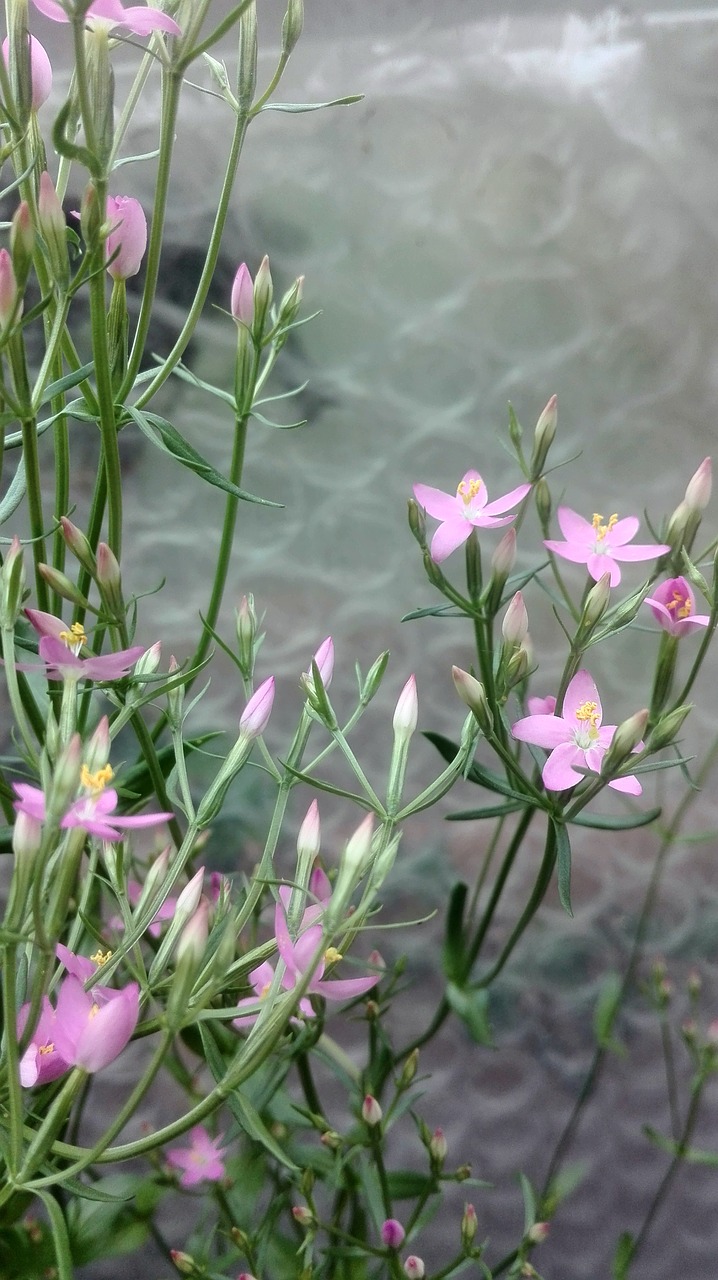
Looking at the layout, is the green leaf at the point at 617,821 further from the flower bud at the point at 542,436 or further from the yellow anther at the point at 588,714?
the flower bud at the point at 542,436

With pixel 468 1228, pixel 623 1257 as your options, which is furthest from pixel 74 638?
pixel 623 1257

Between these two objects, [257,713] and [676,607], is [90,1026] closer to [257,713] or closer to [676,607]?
[257,713]

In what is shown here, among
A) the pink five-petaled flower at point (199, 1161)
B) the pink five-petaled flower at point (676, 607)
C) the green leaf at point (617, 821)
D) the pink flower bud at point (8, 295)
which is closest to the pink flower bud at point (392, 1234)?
the pink five-petaled flower at point (199, 1161)

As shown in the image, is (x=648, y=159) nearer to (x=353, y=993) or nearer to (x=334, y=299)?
(x=334, y=299)

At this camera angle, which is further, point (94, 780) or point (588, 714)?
point (588, 714)

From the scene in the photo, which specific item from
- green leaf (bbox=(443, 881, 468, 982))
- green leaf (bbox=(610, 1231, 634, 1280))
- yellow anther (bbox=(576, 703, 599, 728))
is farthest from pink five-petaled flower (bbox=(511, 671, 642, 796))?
green leaf (bbox=(610, 1231, 634, 1280))

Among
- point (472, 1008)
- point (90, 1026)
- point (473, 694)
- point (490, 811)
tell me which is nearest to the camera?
point (90, 1026)

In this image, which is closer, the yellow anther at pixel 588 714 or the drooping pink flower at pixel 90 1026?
the drooping pink flower at pixel 90 1026

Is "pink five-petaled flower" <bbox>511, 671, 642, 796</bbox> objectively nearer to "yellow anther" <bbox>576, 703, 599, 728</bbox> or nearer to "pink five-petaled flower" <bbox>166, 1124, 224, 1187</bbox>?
"yellow anther" <bbox>576, 703, 599, 728</bbox>
